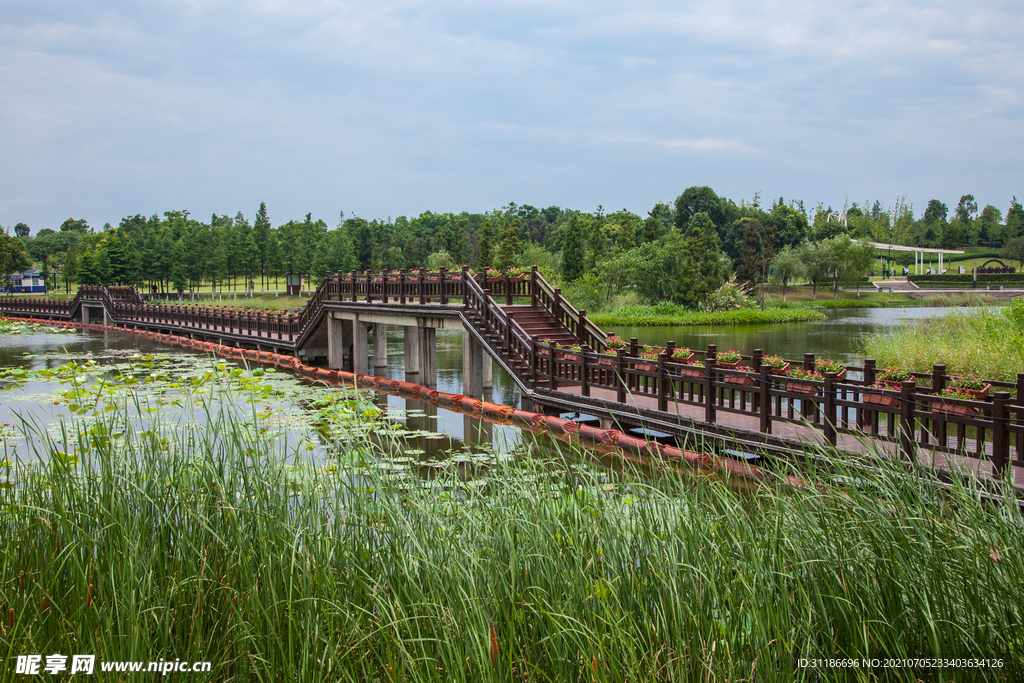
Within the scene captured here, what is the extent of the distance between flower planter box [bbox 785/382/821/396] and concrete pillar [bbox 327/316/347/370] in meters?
14.9

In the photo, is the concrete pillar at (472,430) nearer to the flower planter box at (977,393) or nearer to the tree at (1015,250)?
the flower planter box at (977,393)

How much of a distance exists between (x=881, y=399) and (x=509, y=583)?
19.9 ft

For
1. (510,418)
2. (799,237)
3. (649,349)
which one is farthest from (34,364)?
(799,237)

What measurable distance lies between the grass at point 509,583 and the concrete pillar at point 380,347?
16.6 m

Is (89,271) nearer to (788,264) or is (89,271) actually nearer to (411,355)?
(411,355)

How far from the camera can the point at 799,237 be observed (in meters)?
62.6

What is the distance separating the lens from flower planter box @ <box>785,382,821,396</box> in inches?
328

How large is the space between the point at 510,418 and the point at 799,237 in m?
57.0

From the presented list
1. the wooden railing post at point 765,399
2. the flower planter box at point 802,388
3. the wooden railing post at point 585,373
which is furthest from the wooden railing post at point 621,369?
the flower planter box at point 802,388

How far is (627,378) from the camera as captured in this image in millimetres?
11141

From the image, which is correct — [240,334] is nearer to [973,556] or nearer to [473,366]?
[473,366]

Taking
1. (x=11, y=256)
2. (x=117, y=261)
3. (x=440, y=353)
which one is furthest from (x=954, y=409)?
(x=11, y=256)

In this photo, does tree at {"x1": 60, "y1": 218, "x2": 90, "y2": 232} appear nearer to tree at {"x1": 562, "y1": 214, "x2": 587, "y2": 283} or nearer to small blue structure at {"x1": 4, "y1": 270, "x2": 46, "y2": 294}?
small blue structure at {"x1": 4, "y1": 270, "x2": 46, "y2": 294}

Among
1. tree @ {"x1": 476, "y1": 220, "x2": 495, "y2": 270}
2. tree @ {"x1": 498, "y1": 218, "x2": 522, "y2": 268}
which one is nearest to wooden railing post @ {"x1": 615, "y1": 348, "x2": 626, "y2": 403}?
tree @ {"x1": 498, "y1": 218, "x2": 522, "y2": 268}
